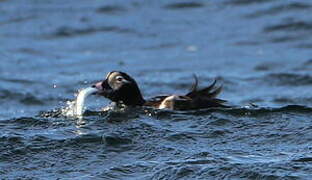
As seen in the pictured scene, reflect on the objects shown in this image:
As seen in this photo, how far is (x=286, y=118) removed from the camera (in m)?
10.7

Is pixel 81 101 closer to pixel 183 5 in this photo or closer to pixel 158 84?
pixel 158 84

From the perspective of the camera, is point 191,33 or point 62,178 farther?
point 191,33

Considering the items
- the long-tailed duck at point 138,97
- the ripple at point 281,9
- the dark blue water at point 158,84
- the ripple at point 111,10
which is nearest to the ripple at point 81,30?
the dark blue water at point 158,84

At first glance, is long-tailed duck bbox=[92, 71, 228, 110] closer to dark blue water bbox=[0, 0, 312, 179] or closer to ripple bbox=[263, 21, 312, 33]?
dark blue water bbox=[0, 0, 312, 179]

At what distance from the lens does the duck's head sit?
442 inches

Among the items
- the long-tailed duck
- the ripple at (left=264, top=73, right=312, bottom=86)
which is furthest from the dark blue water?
the long-tailed duck

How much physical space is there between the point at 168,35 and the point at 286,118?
10.2m

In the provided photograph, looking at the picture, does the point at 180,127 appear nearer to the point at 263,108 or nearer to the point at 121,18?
the point at 263,108

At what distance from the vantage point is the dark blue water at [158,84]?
9242 millimetres

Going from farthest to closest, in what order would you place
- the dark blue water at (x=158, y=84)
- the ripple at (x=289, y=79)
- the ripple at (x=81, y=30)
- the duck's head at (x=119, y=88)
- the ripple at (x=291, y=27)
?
1. the ripple at (x=81, y=30)
2. the ripple at (x=291, y=27)
3. the ripple at (x=289, y=79)
4. the duck's head at (x=119, y=88)
5. the dark blue water at (x=158, y=84)

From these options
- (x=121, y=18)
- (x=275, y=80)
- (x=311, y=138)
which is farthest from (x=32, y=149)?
→ (x=121, y=18)

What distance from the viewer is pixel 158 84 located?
16344 millimetres

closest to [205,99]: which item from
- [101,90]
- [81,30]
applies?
[101,90]

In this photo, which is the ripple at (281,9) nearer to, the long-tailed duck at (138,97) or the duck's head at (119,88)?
the long-tailed duck at (138,97)
